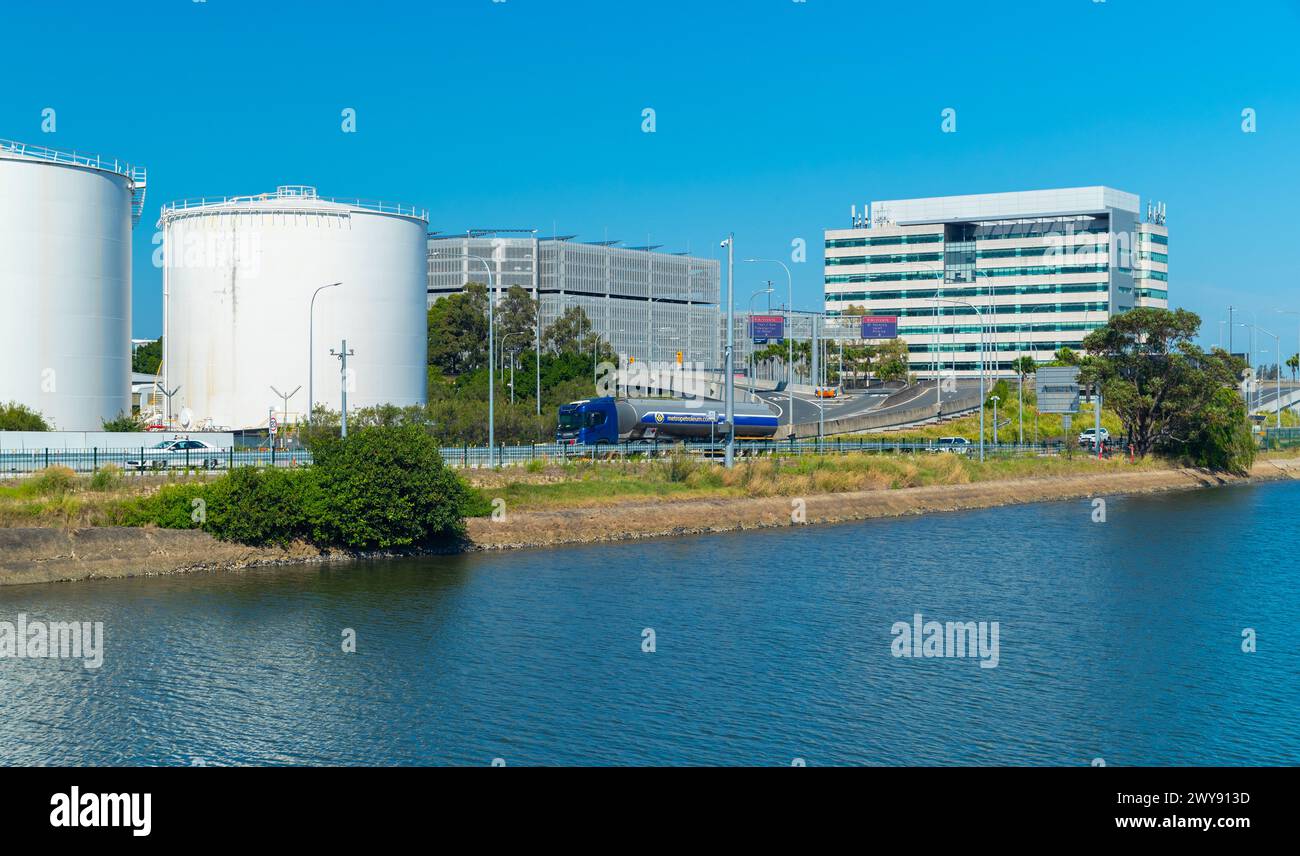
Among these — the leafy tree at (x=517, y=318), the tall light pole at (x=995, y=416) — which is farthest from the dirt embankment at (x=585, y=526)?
the leafy tree at (x=517, y=318)

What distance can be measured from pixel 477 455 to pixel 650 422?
734 inches

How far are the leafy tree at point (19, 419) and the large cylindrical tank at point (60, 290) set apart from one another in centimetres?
171

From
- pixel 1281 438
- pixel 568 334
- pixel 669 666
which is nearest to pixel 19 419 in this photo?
pixel 669 666

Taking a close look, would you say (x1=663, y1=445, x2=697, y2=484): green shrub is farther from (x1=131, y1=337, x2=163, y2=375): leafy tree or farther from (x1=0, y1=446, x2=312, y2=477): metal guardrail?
(x1=131, y1=337, x2=163, y2=375): leafy tree

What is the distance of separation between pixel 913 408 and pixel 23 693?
280 ft

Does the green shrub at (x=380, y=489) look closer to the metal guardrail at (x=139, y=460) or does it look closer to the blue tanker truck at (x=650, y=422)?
the metal guardrail at (x=139, y=460)

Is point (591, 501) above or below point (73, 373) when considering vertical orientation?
below

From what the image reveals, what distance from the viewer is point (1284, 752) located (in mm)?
24000

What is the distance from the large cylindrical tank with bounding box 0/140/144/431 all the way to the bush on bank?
30976mm

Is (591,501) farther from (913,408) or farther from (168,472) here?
(913,408)

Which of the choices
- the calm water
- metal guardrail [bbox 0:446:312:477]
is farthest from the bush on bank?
metal guardrail [bbox 0:446:312:477]

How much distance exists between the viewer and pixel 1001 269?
7018 inches

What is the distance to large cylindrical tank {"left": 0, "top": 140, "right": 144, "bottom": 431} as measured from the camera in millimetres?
71812
